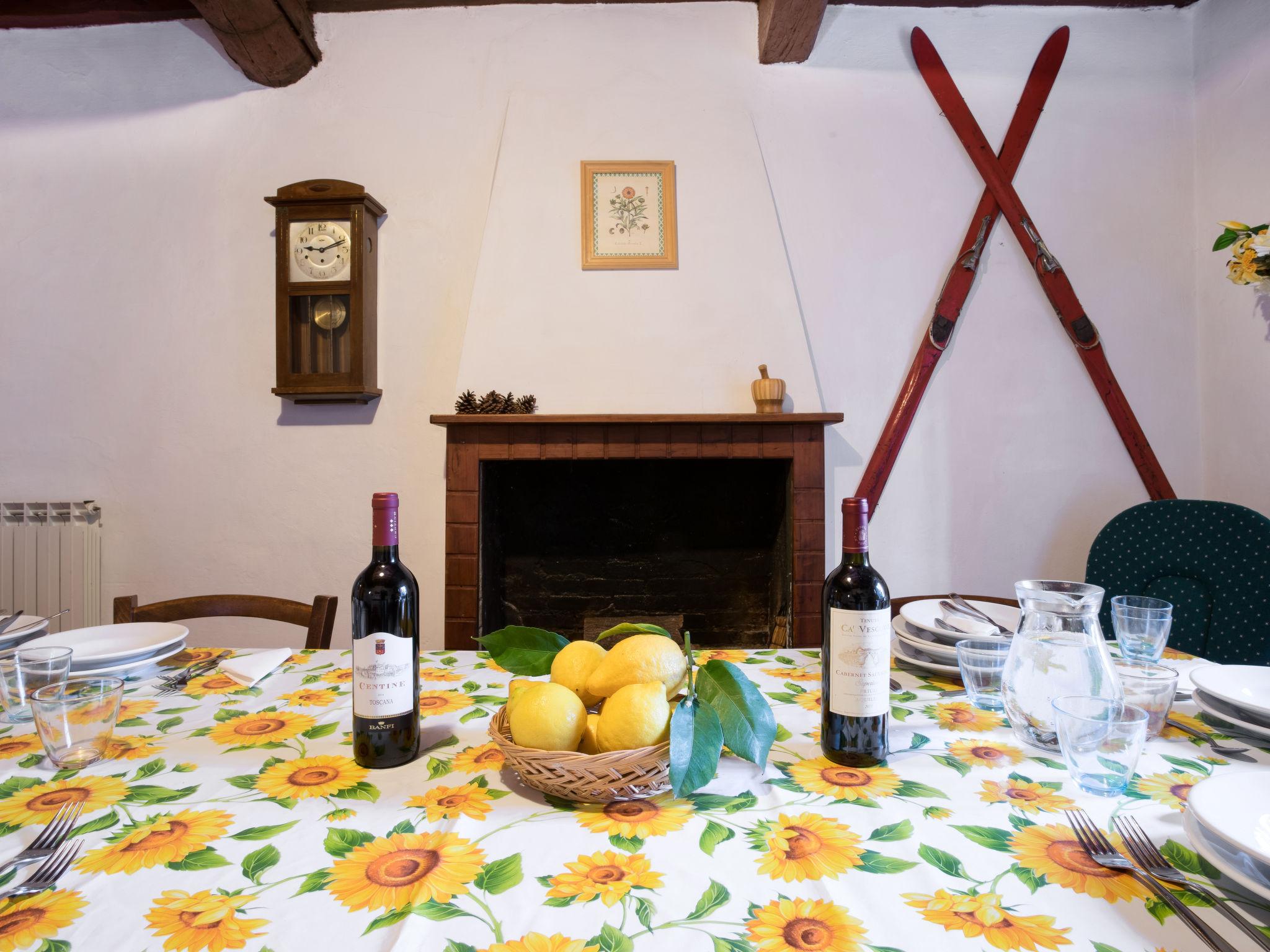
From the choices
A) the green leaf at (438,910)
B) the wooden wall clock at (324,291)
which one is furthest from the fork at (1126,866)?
the wooden wall clock at (324,291)

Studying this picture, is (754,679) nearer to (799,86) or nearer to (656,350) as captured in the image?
(656,350)

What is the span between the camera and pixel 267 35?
2311mm

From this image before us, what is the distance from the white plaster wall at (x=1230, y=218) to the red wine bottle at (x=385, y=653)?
2.79 m

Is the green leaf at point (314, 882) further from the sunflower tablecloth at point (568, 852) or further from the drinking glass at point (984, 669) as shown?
the drinking glass at point (984, 669)

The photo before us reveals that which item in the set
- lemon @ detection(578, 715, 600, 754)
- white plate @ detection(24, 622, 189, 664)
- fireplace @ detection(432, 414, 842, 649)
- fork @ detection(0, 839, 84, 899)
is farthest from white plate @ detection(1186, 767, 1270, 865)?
fireplace @ detection(432, 414, 842, 649)

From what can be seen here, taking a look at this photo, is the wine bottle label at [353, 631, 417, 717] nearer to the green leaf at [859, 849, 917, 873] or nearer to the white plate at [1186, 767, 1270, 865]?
the green leaf at [859, 849, 917, 873]

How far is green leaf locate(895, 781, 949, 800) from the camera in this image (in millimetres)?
636

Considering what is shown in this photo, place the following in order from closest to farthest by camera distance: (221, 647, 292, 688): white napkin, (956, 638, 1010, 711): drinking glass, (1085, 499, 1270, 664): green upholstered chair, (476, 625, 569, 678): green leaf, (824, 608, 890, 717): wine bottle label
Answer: (824, 608, 890, 717): wine bottle label → (476, 625, 569, 678): green leaf → (956, 638, 1010, 711): drinking glass → (221, 647, 292, 688): white napkin → (1085, 499, 1270, 664): green upholstered chair

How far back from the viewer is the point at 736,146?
2406 millimetres

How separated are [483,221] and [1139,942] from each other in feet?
8.35

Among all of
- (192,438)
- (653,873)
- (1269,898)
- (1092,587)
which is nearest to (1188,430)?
(1092,587)

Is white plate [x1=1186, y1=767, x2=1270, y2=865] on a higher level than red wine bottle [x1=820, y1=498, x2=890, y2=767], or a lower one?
lower

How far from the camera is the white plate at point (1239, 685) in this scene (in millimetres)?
746

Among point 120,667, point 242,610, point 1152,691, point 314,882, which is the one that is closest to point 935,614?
point 1152,691
